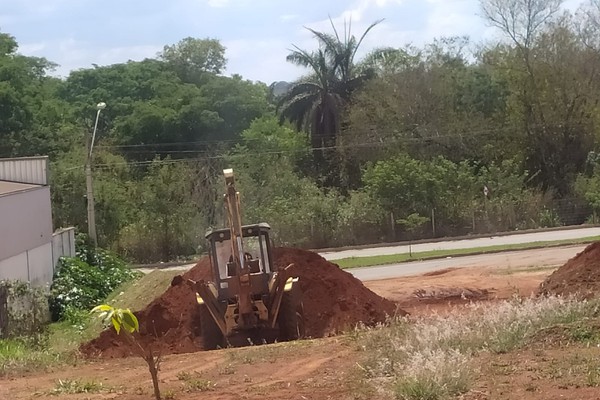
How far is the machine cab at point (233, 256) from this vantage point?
689 inches

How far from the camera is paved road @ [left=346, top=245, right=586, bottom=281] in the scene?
33.2 meters

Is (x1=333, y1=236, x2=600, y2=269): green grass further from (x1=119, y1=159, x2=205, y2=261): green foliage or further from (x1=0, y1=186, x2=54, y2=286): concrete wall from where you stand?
(x1=0, y1=186, x2=54, y2=286): concrete wall

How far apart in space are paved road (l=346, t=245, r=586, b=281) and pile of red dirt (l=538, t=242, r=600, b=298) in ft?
40.0

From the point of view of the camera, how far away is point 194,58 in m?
84.6

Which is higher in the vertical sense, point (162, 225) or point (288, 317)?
point (162, 225)

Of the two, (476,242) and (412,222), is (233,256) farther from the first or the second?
(412,222)

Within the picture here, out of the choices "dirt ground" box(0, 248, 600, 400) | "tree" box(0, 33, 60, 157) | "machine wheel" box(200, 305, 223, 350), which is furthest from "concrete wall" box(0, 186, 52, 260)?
"tree" box(0, 33, 60, 157)

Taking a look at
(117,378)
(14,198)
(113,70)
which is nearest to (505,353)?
(117,378)

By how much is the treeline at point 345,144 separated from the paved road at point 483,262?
504 inches

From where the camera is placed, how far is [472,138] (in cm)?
5953

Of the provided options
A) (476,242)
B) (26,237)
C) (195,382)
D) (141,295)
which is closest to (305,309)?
(141,295)

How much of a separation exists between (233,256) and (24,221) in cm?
1368

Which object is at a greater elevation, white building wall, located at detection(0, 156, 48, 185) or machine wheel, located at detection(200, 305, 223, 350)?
white building wall, located at detection(0, 156, 48, 185)

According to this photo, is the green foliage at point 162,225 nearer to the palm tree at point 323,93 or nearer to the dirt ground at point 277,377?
the palm tree at point 323,93
